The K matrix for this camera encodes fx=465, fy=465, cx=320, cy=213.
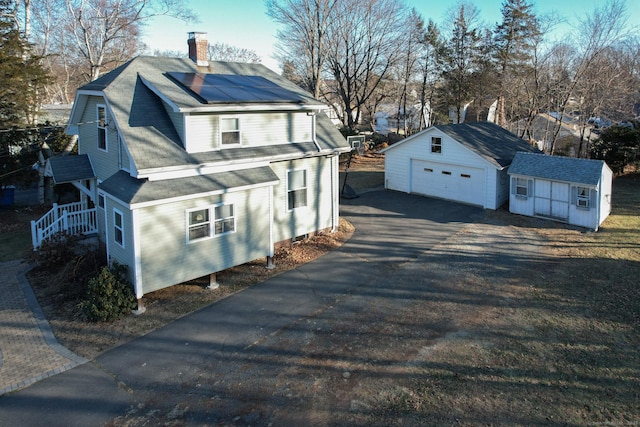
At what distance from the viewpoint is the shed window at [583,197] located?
66.5 ft

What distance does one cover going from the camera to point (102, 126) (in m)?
15.6

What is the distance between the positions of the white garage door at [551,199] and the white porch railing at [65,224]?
19.1 meters

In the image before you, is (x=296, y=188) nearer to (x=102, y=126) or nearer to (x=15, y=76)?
(x=102, y=126)

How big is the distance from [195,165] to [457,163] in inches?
618

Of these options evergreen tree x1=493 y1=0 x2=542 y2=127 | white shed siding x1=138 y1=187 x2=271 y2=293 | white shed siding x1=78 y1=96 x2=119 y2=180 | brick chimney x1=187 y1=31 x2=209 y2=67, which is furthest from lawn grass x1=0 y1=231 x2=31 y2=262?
evergreen tree x1=493 y1=0 x2=542 y2=127

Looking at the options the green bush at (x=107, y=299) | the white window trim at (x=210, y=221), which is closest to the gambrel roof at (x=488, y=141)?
the white window trim at (x=210, y=221)

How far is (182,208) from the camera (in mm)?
13188

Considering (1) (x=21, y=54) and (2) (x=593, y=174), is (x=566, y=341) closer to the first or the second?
(2) (x=593, y=174)

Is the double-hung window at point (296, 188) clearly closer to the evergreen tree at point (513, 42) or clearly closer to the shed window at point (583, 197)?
the shed window at point (583, 197)

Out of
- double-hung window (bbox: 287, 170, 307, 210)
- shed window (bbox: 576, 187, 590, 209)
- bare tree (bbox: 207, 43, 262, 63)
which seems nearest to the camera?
double-hung window (bbox: 287, 170, 307, 210)

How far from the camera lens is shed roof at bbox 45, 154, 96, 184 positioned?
16.2m

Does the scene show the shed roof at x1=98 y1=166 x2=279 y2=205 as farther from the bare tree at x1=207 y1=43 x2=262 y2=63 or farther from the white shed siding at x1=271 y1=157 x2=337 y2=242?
the bare tree at x1=207 y1=43 x2=262 y2=63

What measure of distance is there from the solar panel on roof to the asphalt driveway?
5899 millimetres

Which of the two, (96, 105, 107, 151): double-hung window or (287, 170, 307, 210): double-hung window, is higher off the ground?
(96, 105, 107, 151): double-hung window
